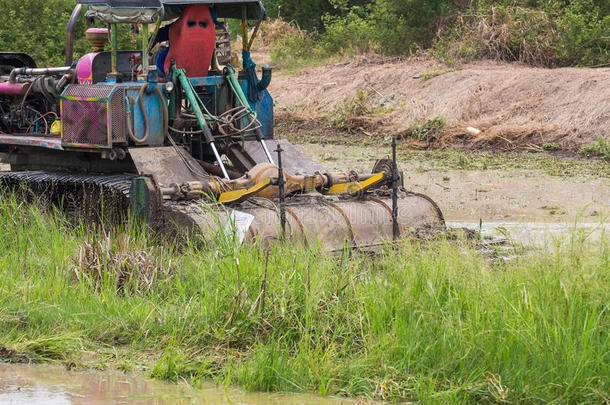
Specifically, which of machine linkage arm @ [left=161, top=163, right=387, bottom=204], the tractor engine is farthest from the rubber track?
the tractor engine

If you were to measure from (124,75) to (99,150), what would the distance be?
940 mm

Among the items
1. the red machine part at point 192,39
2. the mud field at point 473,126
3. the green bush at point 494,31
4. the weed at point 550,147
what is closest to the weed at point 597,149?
the mud field at point 473,126

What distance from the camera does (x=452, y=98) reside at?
67.6 ft

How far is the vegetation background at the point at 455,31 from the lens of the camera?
22.3 meters

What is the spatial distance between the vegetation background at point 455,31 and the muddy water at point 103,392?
52.4 ft

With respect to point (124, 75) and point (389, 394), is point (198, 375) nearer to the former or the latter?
point (389, 394)

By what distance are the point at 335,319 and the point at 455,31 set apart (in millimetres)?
18554

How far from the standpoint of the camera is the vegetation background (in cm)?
2231

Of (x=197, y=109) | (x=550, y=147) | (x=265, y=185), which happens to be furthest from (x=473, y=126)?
(x=265, y=185)

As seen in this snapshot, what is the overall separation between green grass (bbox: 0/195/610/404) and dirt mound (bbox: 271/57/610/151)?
1123 cm

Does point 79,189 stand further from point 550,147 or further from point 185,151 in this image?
point 550,147

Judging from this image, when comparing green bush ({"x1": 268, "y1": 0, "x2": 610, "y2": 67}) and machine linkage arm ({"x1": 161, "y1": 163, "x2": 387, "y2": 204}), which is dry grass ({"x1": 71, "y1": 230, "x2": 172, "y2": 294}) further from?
green bush ({"x1": 268, "y1": 0, "x2": 610, "y2": 67})

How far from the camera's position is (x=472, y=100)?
66.7ft

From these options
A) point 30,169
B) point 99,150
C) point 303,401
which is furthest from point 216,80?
point 303,401
